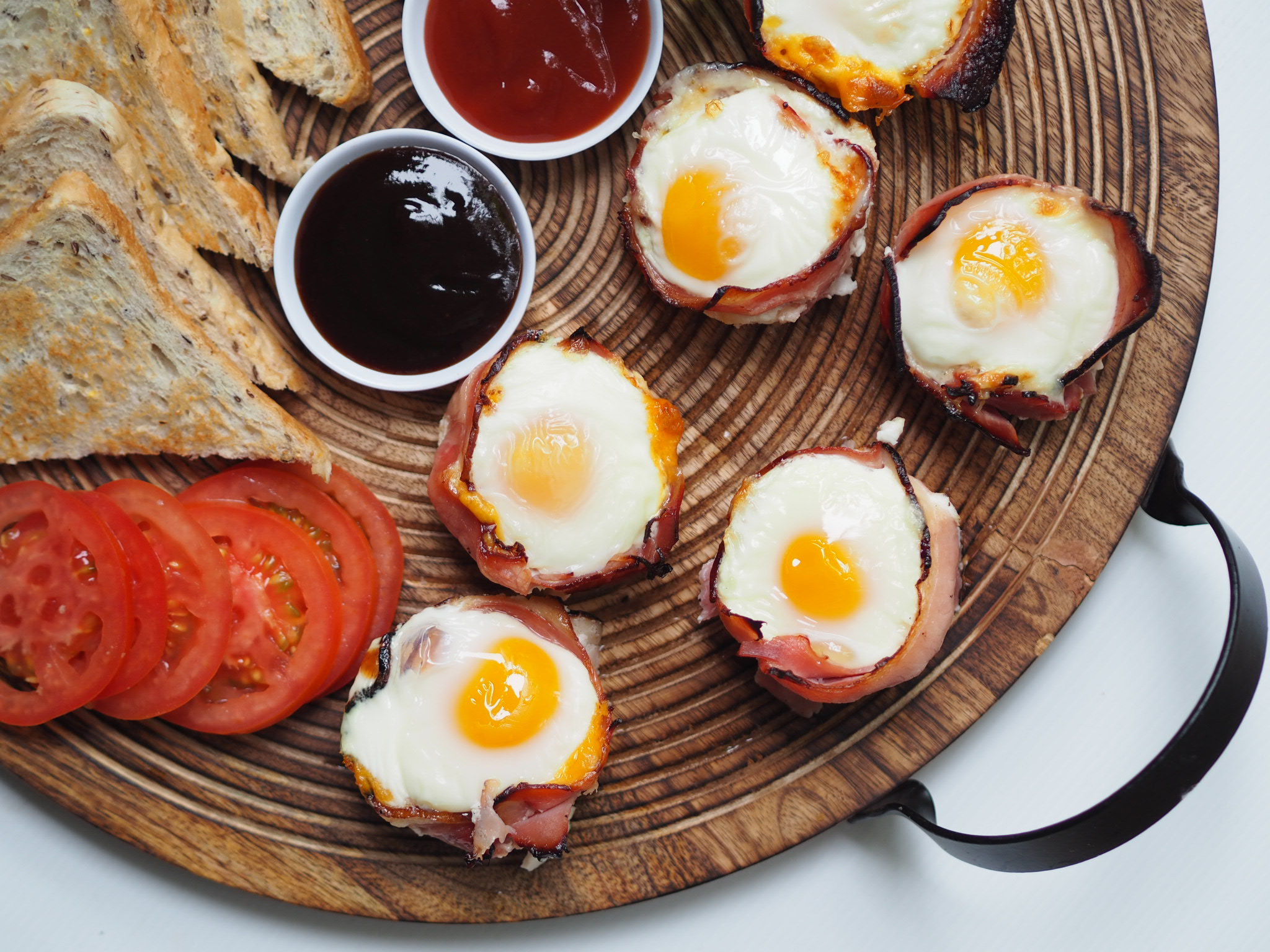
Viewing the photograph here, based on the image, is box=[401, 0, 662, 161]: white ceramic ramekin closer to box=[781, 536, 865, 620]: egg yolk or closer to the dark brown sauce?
the dark brown sauce

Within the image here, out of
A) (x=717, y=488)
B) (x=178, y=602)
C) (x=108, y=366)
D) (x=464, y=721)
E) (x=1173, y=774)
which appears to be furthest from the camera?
(x=717, y=488)

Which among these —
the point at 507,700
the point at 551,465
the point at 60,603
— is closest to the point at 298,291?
the point at 551,465

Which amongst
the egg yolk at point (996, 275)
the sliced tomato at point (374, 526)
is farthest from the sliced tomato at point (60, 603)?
the egg yolk at point (996, 275)

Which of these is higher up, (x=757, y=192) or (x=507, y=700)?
(x=757, y=192)

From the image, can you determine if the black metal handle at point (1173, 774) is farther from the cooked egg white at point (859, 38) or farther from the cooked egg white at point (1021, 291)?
the cooked egg white at point (859, 38)

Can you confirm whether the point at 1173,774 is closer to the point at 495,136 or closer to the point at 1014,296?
the point at 1014,296

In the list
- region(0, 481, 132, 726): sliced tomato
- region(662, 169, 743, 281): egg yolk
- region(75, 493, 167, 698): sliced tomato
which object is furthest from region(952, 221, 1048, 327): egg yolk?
region(0, 481, 132, 726): sliced tomato

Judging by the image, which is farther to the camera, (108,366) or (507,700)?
(108,366)
